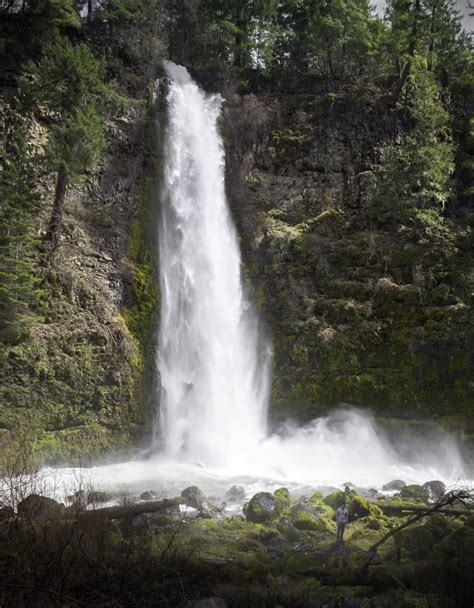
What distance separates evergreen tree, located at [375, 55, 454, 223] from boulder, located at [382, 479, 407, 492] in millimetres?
13190

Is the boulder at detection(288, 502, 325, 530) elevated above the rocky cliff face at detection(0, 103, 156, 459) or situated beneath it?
situated beneath

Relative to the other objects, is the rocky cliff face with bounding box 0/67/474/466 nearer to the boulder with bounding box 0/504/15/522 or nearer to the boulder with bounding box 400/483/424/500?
the boulder with bounding box 400/483/424/500

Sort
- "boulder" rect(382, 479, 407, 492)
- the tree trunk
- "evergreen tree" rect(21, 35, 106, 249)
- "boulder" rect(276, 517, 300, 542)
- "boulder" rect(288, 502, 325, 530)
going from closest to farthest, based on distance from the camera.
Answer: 1. "boulder" rect(276, 517, 300, 542)
2. "boulder" rect(288, 502, 325, 530)
3. "boulder" rect(382, 479, 407, 492)
4. "evergreen tree" rect(21, 35, 106, 249)
5. the tree trunk

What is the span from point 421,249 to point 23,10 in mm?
21655

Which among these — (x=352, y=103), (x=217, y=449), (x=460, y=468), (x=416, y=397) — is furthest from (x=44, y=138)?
(x=460, y=468)

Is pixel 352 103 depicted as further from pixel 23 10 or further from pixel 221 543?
pixel 221 543

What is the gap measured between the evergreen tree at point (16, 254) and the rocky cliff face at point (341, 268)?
10140mm

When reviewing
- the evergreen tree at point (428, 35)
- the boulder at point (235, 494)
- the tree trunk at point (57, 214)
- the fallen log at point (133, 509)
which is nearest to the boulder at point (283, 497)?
the boulder at point (235, 494)

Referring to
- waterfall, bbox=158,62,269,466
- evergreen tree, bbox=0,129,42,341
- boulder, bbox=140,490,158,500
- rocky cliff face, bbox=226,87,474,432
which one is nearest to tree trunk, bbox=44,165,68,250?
evergreen tree, bbox=0,129,42,341

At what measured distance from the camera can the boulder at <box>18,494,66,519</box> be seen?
23.0 ft

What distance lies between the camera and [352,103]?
93.5ft

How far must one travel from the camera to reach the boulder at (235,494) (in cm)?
1332

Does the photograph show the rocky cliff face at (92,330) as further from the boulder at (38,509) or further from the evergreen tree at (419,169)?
the evergreen tree at (419,169)

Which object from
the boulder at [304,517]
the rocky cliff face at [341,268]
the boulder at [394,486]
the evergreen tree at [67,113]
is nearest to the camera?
the boulder at [304,517]
